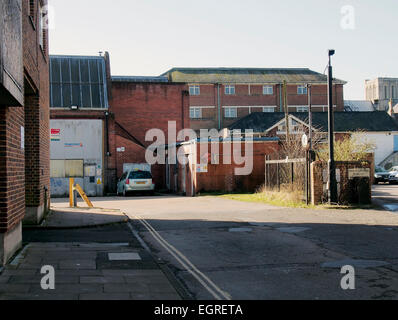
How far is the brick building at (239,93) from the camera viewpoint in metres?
63.7

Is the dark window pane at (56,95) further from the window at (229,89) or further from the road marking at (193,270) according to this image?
the window at (229,89)

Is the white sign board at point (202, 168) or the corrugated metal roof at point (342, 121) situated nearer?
the white sign board at point (202, 168)

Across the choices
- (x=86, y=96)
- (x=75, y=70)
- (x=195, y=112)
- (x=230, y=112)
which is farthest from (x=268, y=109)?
(x=86, y=96)

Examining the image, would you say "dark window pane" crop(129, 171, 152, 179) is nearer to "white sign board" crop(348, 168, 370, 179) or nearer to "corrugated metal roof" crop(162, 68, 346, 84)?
"white sign board" crop(348, 168, 370, 179)

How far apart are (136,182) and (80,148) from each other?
600cm

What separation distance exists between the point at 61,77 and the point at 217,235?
94.3 feet

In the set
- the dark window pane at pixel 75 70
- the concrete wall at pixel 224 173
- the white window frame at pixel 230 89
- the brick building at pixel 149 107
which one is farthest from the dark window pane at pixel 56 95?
the white window frame at pixel 230 89

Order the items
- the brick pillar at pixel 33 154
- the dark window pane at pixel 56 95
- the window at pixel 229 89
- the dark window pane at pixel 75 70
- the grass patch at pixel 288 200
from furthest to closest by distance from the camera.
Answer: the window at pixel 229 89, the dark window pane at pixel 75 70, the dark window pane at pixel 56 95, the grass patch at pixel 288 200, the brick pillar at pixel 33 154

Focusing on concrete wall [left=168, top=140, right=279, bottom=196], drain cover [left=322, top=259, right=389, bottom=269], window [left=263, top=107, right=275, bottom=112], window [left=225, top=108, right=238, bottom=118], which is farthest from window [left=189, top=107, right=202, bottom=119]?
drain cover [left=322, top=259, right=389, bottom=269]

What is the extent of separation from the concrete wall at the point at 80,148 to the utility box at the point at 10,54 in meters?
26.5

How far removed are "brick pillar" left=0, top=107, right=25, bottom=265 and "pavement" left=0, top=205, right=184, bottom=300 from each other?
0.99ft

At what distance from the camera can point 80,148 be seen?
34.9m

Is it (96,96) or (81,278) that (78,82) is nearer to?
(96,96)

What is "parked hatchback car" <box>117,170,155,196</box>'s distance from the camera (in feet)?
102
